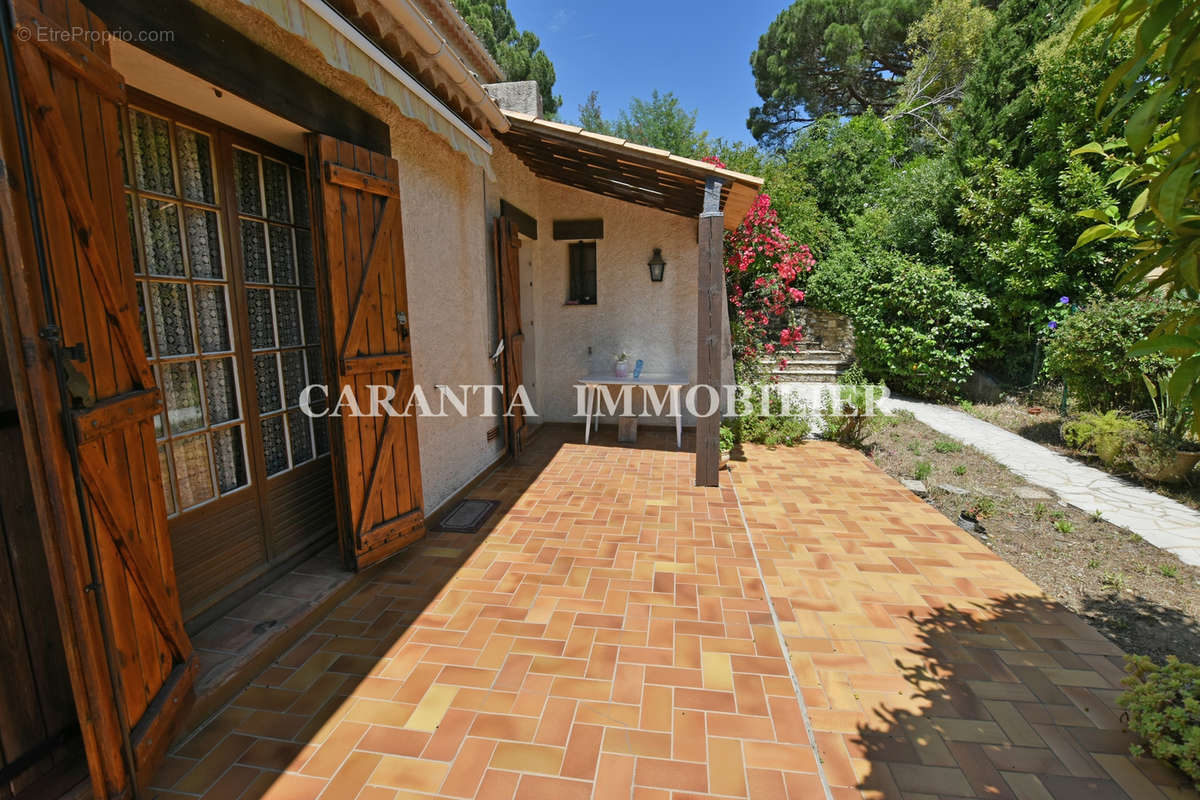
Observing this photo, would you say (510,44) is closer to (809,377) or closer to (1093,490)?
(809,377)

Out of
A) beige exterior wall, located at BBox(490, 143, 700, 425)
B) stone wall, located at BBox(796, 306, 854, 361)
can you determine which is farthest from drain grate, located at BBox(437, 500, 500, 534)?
stone wall, located at BBox(796, 306, 854, 361)

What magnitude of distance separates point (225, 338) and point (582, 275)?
217 inches

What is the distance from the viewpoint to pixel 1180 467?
207 inches

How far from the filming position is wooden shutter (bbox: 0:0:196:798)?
158 cm

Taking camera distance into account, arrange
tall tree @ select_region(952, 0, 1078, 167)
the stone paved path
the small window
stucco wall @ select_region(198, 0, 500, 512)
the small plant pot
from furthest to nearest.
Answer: tall tree @ select_region(952, 0, 1078, 167), the small window, the small plant pot, the stone paved path, stucco wall @ select_region(198, 0, 500, 512)

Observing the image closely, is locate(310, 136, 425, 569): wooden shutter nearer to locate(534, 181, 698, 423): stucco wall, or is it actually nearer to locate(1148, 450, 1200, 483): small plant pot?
locate(534, 181, 698, 423): stucco wall

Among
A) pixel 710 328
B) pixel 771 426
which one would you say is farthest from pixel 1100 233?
pixel 771 426

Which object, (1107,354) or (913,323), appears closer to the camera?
(1107,354)

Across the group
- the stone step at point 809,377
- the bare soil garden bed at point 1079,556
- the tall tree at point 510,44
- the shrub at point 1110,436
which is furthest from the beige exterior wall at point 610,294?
the tall tree at point 510,44

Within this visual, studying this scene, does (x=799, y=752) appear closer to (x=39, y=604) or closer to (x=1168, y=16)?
(x=1168, y=16)

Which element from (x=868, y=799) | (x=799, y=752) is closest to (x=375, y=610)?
(x=799, y=752)

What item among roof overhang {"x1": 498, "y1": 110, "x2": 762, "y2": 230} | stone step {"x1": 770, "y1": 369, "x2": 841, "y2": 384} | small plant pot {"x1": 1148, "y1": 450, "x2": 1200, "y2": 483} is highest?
roof overhang {"x1": 498, "y1": 110, "x2": 762, "y2": 230}

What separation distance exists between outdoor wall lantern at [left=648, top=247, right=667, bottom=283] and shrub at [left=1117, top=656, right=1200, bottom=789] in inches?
237

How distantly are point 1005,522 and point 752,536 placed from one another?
7.58 feet
